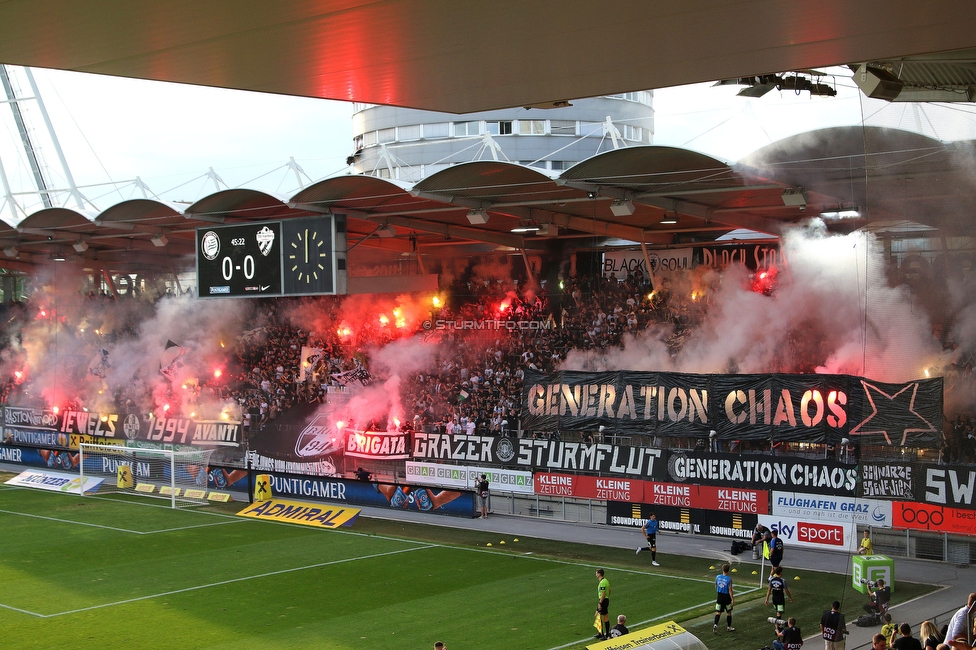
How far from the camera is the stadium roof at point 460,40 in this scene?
21.5 ft

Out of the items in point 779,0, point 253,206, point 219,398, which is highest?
point 253,206

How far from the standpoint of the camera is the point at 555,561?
22.5 m

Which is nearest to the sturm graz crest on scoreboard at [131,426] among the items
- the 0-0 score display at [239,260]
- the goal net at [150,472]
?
→ the goal net at [150,472]

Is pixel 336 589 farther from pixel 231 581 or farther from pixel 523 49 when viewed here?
pixel 523 49

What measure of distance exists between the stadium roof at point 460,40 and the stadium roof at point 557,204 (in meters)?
8.27

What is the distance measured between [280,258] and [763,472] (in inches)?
544

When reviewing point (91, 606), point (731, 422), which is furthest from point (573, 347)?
point (91, 606)

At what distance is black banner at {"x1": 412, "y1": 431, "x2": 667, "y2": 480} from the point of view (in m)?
25.0

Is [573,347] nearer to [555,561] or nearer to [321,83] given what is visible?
[555,561]

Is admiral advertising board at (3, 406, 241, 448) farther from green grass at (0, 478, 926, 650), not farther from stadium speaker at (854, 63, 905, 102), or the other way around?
stadium speaker at (854, 63, 905, 102)

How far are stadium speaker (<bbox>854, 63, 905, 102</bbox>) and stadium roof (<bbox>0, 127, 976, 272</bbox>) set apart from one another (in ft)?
17.7

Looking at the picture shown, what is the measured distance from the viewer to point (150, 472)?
35469mm

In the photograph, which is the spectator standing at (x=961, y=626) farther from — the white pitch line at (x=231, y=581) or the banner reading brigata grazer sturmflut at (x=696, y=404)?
the white pitch line at (x=231, y=581)

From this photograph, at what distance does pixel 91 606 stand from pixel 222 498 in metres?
13.4
